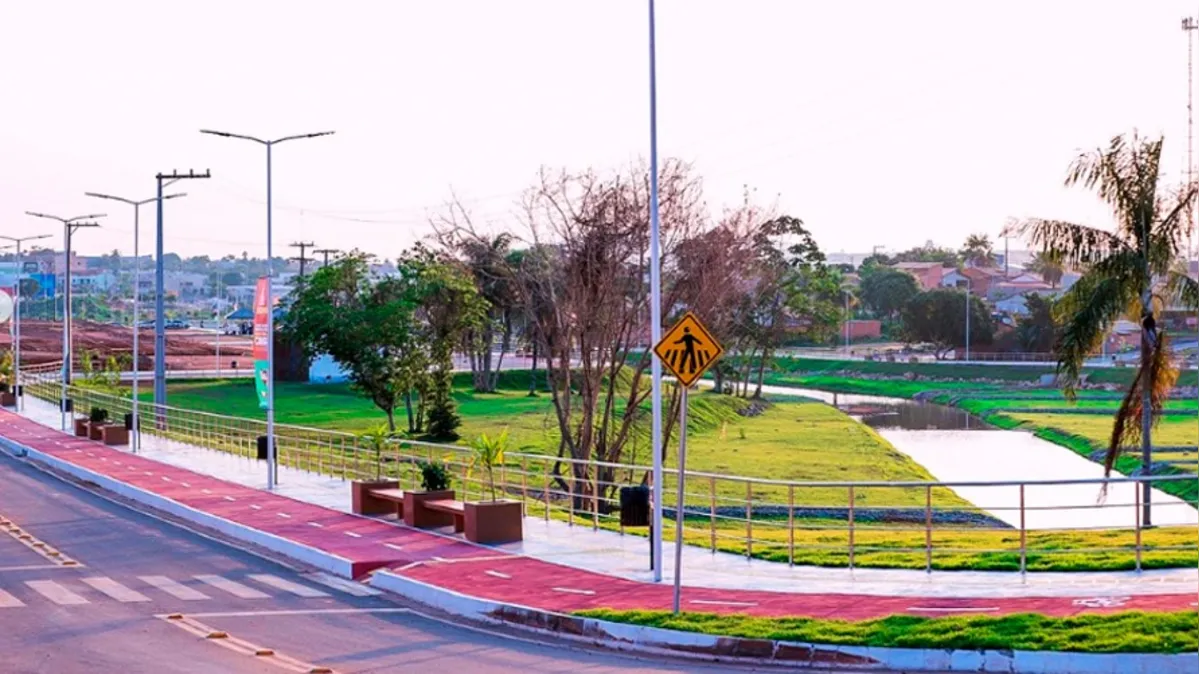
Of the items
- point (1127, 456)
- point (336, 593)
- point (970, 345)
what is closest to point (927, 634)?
point (336, 593)

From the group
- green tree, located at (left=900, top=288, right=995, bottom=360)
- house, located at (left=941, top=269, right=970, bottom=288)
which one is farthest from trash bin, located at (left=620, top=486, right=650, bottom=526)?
house, located at (left=941, top=269, right=970, bottom=288)

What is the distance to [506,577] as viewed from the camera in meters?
21.8

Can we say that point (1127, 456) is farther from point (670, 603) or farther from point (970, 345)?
point (970, 345)

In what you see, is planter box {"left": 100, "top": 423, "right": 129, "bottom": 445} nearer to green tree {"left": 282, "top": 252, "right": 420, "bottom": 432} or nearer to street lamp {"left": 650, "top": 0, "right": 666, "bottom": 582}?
green tree {"left": 282, "top": 252, "right": 420, "bottom": 432}

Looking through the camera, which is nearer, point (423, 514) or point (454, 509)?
point (454, 509)

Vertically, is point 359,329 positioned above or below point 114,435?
above

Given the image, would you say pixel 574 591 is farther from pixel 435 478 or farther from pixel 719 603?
pixel 435 478

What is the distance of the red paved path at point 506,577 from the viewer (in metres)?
17.5

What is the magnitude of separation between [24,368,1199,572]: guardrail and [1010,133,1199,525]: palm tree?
2467 millimetres

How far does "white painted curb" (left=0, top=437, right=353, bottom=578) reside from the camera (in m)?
24.4

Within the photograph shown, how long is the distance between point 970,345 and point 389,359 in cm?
7189

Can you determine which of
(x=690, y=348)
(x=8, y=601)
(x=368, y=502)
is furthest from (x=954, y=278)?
(x=690, y=348)

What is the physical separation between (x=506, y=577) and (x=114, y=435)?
33.3 metres

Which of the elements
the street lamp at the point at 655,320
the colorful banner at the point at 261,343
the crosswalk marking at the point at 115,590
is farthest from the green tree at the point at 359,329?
the street lamp at the point at 655,320
